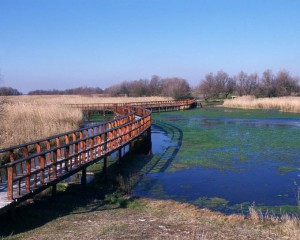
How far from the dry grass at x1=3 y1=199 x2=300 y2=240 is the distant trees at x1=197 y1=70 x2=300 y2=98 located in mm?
77453

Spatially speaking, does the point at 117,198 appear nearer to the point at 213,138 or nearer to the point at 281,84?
the point at 213,138

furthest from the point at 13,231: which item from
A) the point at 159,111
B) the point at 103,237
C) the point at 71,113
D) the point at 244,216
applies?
the point at 159,111

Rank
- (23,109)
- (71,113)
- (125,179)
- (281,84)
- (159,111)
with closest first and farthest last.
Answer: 1. (125,179)
2. (23,109)
3. (71,113)
4. (159,111)
5. (281,84)

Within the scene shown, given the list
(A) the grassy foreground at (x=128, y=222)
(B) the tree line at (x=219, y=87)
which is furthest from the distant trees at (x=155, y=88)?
(A) the grassy foreground at (x=128, y=222)

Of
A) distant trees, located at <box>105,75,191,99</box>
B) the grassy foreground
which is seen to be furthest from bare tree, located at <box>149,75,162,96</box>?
the grassy foreground

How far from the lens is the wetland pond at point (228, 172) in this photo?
432 inches

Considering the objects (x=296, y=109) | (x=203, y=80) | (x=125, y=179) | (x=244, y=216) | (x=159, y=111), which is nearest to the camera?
(x=244, y=216)

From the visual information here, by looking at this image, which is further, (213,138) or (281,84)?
(281,84)

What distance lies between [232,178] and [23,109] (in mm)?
15101

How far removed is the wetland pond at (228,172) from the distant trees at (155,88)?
5790 centimetres

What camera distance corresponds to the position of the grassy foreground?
7.14 meters

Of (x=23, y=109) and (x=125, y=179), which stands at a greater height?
(x=23, y=109)

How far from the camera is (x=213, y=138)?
79.2ft

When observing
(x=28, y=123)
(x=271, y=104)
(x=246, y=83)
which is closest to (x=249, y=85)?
(x=246, y=83)
